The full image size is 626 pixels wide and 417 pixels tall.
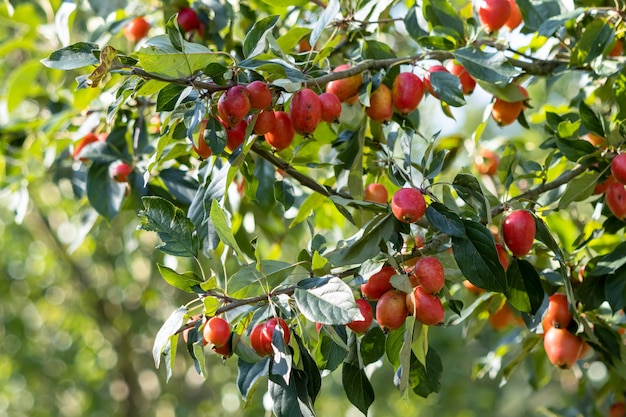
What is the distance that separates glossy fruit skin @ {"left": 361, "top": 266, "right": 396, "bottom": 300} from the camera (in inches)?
46.9

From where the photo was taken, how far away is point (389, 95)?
4.61 ft

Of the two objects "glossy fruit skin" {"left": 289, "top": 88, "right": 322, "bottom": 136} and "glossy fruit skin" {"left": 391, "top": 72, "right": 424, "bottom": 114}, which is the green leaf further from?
"glossy fruit skin" {"left": 391, "top": 72, "right": 424, "bottom": 114}

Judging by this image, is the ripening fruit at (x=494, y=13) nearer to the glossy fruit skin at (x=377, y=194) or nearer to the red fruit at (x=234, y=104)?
the glossy fruit skin at (x=377, y=194)

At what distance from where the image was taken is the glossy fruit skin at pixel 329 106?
50.3 inches

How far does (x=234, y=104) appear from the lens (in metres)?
1.12

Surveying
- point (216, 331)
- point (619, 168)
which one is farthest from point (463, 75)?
point (216, 331)

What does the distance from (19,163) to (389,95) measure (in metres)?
1.22

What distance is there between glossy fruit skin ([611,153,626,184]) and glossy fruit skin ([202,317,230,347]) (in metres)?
0.70

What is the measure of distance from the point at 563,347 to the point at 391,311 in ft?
1.56

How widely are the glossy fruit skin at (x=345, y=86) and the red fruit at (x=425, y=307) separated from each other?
421 millimetres

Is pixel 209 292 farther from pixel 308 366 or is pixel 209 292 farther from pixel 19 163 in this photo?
pixel 19 163

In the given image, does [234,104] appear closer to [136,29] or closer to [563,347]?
[563,347]

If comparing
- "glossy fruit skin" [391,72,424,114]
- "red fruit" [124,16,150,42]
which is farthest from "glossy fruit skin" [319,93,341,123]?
"red fruit" [124,16,150,42]

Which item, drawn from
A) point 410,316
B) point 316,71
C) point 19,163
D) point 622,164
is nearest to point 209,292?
point 410,316
